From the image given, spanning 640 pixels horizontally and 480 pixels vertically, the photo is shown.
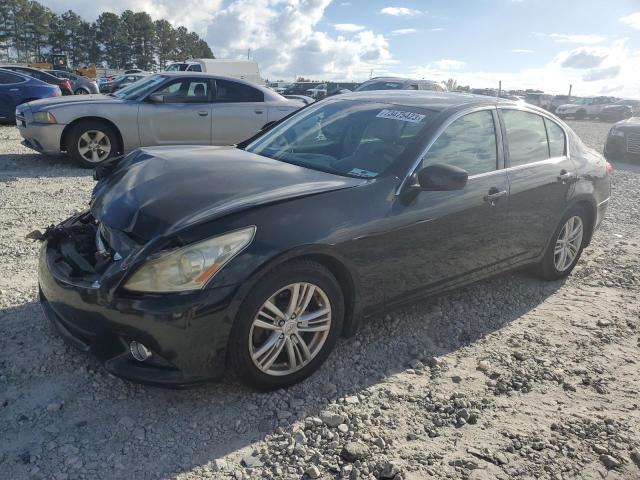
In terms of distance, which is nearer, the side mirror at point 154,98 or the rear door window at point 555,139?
the rear door window at point 555,139

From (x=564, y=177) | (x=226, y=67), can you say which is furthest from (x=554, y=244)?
(x=226, y=67)

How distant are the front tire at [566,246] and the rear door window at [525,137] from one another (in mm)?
650

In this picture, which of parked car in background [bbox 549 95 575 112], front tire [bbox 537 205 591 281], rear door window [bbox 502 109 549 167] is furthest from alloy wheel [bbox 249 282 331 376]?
parked car in background [bbox 549 95 575 112]

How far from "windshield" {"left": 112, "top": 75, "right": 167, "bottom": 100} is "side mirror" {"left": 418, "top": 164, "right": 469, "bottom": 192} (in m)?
6.54

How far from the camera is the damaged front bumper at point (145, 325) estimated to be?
8.11ft

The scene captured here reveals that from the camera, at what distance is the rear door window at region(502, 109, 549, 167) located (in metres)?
4.08

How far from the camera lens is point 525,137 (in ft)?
13.9

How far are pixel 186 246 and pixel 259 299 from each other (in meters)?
0.43

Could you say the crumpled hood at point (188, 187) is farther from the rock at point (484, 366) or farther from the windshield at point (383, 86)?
the windshield at point (383, 86)

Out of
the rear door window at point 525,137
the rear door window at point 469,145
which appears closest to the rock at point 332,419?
the rear door window at point 469,145

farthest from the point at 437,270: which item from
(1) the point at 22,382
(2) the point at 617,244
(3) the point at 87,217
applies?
(2) the point at 617,244

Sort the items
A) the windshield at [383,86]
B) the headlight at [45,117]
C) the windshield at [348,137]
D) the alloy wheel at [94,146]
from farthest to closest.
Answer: the windshield at [383,86] → the alloy wheel at [94,146] → the headlight at [45,117] → the windshield at [348,137]

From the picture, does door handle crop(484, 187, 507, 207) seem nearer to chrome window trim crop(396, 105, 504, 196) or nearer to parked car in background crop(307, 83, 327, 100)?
chrome window trim crop(396, 105, 504, 196)

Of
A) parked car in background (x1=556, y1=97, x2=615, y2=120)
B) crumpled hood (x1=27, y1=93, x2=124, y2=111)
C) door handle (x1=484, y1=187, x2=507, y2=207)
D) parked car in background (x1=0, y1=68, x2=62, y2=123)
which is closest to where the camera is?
door handle (x1=484, y1=187, x2=507, y2=207)
